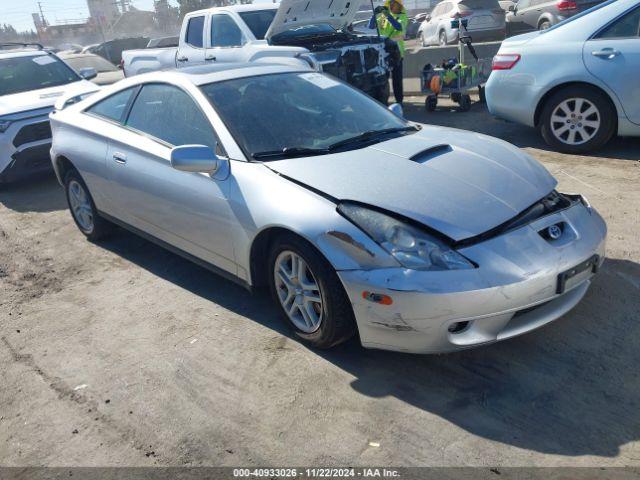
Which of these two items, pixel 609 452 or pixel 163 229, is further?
pixel 163 229

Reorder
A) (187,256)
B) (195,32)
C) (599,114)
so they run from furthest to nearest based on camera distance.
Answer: (195,32) < (599,114) < (187,256)

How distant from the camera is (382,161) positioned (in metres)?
3.54

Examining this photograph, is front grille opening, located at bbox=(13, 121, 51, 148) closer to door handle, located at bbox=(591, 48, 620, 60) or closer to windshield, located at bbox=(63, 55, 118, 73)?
door handle, located at bbox=(591, 48, 620, 60)

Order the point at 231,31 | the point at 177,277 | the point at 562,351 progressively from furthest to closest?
the point at 231,31 → the point at 177,277 → the point at 562,351

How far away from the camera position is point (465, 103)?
930 centimetres

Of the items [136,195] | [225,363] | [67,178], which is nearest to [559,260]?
[225,363]

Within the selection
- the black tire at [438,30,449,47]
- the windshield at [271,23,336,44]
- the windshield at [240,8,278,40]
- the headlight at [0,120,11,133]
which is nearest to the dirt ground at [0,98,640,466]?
the headlight at [0,120,11,133]

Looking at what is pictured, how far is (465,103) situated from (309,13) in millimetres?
2767

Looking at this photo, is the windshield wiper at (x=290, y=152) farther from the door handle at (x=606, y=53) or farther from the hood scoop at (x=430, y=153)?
the door handle at (x=606, y=53)

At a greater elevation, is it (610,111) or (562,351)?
(610,111)

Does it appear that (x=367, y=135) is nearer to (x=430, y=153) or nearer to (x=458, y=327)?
(x=430, y=153)

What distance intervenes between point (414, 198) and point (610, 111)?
400 cm

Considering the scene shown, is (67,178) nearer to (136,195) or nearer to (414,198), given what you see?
(136,195)

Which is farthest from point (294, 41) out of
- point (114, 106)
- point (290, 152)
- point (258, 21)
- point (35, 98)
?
point (290, 152)
